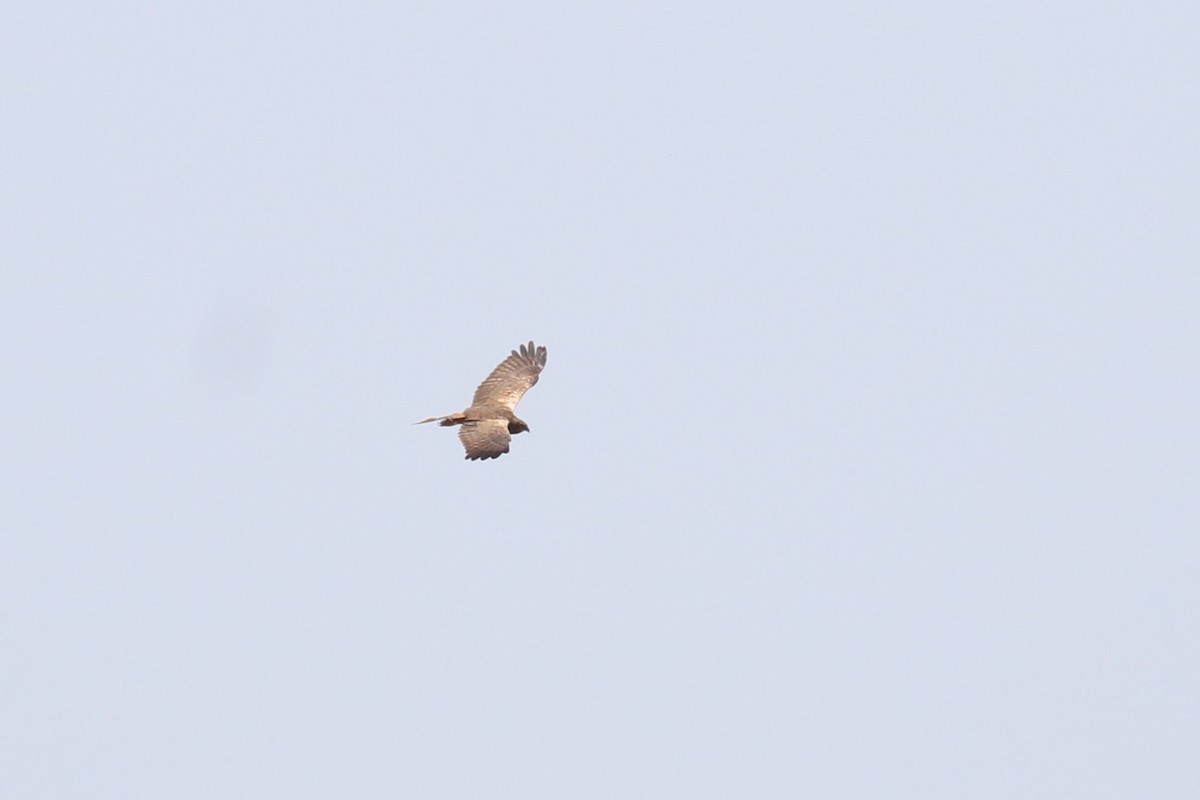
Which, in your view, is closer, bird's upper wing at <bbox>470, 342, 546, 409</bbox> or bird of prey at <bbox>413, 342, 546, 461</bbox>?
bird of prey at <bbox>413, 342, 546, 461</bbox>

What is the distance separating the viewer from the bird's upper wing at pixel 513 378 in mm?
57000

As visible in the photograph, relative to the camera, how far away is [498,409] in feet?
183

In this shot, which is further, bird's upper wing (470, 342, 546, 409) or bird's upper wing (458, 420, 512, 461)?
bird's upper wing (470, 342, 546, 409)

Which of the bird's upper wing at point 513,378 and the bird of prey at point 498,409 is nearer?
the bird of prey at point 498,409

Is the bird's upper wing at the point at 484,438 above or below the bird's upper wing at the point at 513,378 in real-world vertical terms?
below

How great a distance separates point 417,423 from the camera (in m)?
53.8

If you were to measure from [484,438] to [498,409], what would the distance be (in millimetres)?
2283

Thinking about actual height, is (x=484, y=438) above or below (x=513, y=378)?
below

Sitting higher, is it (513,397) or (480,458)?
(513,397)

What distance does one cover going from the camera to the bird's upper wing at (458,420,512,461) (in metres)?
52.9

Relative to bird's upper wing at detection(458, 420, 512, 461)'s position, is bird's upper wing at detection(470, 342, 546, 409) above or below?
above

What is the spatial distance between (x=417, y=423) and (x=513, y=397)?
166 inches

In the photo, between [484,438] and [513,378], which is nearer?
[484,438]

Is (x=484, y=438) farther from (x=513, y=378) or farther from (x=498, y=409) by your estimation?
(x=513, y=378)
